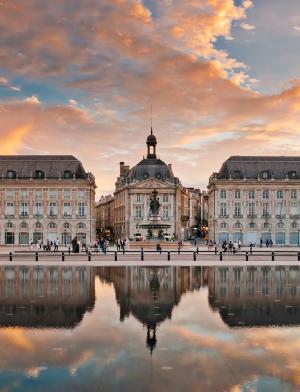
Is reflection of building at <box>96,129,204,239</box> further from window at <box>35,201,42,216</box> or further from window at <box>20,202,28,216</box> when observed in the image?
window at <box>20,202,28,216</box>

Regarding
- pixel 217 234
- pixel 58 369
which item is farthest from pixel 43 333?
pixel 217 234

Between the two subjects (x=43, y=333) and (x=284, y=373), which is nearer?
(x=284, y=373)

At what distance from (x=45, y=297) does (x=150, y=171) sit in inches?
4431

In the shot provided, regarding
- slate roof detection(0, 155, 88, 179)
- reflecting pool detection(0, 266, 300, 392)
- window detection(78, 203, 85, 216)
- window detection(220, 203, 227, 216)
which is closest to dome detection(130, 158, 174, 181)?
slate roof detection(0, 155, 88, 179)

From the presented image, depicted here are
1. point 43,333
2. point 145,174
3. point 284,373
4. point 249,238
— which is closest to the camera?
point 284,373

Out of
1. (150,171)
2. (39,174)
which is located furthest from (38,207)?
(150,171)

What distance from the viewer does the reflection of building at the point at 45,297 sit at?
58.6ft

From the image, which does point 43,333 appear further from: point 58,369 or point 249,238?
point 249,238

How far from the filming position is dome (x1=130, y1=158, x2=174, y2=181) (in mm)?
134500

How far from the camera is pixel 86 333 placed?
51.8 ft

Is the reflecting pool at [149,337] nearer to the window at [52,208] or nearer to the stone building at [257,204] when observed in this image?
the window at [52,208]

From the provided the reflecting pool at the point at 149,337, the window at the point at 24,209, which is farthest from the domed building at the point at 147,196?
the reflecting pool at the point at 149,337

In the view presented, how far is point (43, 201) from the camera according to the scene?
115750mm

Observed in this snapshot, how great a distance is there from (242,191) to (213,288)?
301 feet
